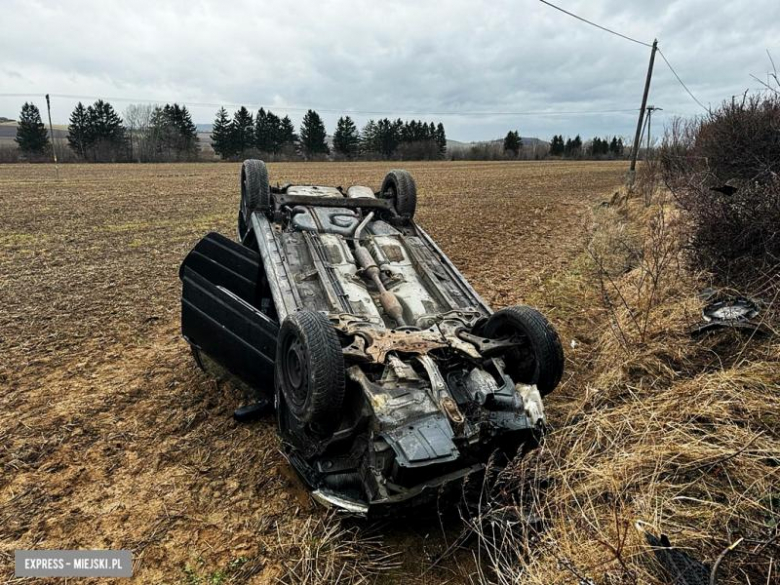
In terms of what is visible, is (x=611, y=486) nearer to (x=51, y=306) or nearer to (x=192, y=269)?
(x=192, y=269)

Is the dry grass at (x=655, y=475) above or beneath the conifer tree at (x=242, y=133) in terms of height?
beneath

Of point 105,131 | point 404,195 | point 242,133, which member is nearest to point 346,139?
point 242,133

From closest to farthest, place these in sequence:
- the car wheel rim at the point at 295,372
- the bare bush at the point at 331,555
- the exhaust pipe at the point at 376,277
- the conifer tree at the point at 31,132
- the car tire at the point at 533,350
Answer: the bare bush at the point at 331,555, the car wheel rim at the point at 295,372, the car tire at the point at 533,350, the exhaust pipe at the point at 376,277, the conifer tree at the point at 31,132

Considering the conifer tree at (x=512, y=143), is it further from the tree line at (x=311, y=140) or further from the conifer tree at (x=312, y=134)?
the conifer tree at (x=312, y=134)

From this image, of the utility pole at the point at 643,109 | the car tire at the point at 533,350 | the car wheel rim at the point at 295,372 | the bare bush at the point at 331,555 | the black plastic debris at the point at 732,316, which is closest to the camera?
the bare bush at the point at 331,555

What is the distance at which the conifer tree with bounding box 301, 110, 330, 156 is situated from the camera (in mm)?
55844

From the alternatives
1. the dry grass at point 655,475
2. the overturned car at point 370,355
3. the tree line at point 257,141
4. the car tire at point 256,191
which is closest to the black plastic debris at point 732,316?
the dry grass at point 655,475

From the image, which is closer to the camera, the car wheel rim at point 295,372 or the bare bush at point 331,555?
the bare bush at point 331,555

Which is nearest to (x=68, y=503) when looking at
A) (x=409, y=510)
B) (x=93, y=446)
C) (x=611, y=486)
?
(x=93, y=446)

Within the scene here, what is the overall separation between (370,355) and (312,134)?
56618mm

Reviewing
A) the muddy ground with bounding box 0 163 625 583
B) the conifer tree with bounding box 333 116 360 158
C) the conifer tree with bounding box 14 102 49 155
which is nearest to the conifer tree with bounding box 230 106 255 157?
the conifer tree with bounding box 333 116 360 158

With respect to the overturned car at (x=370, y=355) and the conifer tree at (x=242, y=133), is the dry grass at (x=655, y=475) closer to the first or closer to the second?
the overturned car at (x=370, y=355)

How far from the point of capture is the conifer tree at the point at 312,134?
5584 cm

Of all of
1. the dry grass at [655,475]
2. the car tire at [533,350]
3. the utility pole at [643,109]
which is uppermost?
the utility pole at [643,109]
